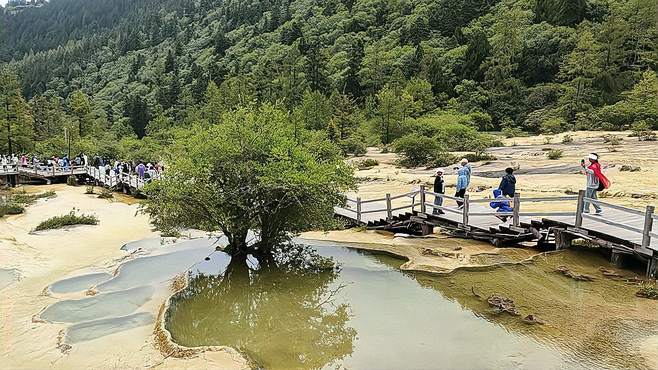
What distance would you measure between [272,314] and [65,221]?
1394 centimetres

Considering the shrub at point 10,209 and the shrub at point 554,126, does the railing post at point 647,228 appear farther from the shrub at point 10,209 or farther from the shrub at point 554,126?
the shrub at point 554,126

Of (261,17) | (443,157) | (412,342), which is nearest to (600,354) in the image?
(412,342)

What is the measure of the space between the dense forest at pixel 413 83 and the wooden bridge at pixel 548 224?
630 centimetres

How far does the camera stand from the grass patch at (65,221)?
20609 mm

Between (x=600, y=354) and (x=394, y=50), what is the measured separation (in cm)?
8685

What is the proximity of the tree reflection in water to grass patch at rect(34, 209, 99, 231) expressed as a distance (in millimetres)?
9825

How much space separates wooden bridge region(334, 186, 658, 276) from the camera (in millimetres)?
11688

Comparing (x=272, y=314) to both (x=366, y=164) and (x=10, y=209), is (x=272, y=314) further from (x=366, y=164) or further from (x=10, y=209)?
(x=366, y=164)

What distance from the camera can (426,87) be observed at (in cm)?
6178

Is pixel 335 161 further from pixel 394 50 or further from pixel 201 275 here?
pixel 394 50

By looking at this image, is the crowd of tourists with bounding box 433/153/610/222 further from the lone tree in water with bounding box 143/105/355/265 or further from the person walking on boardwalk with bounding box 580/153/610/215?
the lone tree in water with bounding box 143/105/355/265

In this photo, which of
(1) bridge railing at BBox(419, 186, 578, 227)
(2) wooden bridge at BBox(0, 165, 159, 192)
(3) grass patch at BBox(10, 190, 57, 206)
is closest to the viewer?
(1) bridge railing at BBox(419, 186, 578, 227)

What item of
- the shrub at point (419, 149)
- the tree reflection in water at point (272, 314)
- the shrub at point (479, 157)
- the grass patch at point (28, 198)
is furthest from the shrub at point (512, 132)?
the tree reflection in water at point (272, 314)

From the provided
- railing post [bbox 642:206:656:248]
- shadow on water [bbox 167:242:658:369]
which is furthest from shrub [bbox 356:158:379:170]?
railing post [bbox 642:206:656:248]
